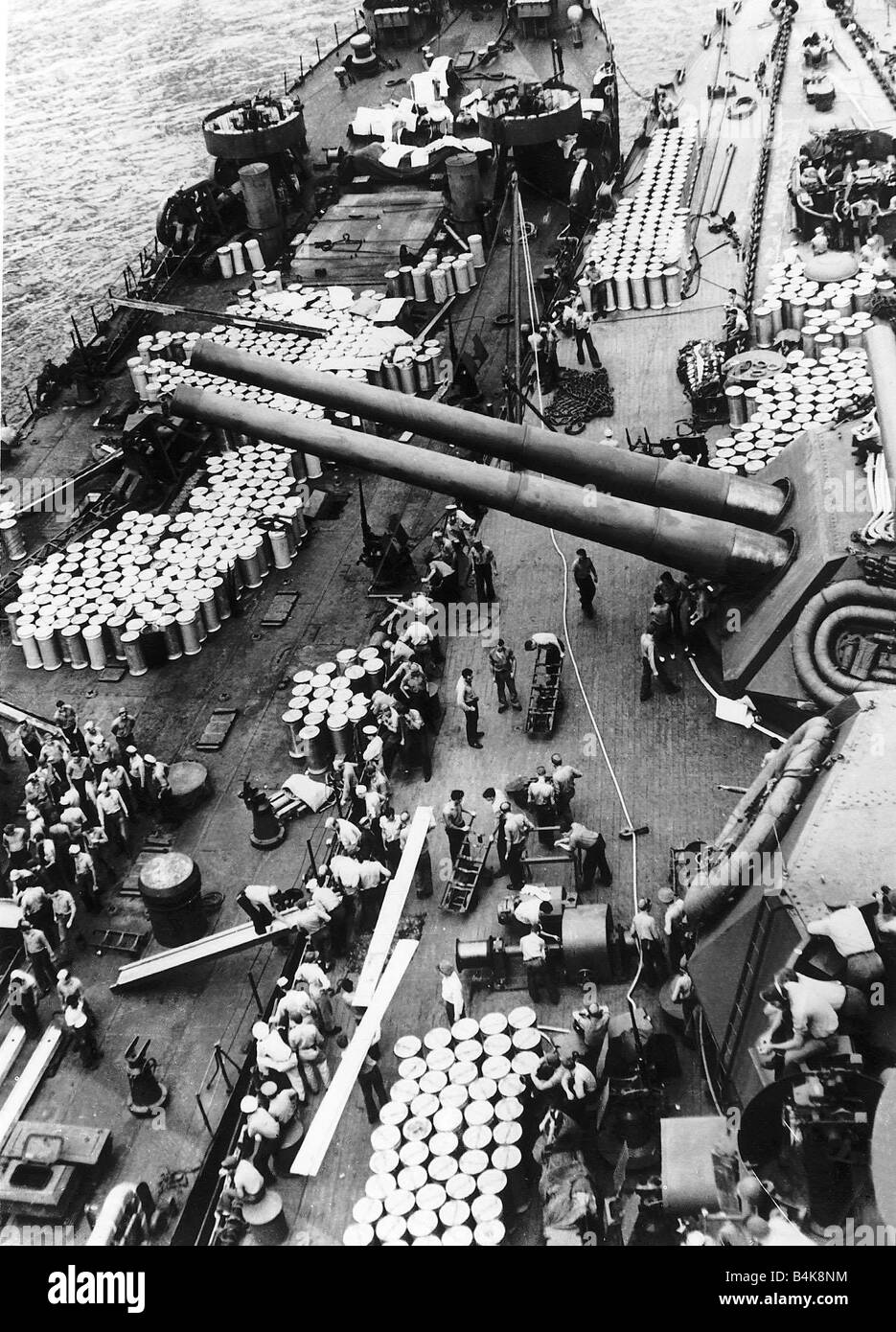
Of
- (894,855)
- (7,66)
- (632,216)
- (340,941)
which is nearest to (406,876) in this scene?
(340,941)

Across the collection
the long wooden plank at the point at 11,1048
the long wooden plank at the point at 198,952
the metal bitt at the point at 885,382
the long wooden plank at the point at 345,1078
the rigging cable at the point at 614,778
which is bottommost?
the long wooden plank at the point at 11,1048

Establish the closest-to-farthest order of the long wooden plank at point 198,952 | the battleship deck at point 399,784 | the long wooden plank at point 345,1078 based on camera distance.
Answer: the long wooden plank at point 345,1078 → the battleship deck at point 399,784 → the long wooden plank at point 198,952

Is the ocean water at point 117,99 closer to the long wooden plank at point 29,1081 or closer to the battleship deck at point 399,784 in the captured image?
the battleship deck at point 399,784

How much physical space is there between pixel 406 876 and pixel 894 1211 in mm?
8290

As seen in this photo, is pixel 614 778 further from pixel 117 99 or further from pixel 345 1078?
pixel 117 99

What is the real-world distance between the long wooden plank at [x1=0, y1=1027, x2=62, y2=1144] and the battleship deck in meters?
0.18

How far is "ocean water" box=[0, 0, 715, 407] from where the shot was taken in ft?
159

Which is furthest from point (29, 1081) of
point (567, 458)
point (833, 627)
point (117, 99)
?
point (117, 99)

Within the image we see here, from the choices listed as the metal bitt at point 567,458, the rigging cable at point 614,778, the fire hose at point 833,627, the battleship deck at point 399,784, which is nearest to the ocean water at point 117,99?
the battleship deck at point 399,784

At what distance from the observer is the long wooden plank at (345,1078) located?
15.7 meters

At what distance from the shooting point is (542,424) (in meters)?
26.8

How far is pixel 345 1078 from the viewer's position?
1642cm

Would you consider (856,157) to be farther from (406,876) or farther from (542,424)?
(406,876)

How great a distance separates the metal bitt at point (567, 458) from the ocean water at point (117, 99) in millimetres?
24431
